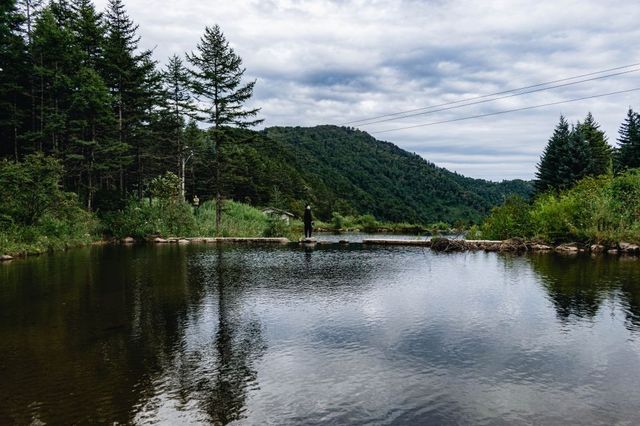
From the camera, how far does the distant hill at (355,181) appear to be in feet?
246

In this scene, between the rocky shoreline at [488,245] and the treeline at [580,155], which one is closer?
the rocky shoreline at [488,245]

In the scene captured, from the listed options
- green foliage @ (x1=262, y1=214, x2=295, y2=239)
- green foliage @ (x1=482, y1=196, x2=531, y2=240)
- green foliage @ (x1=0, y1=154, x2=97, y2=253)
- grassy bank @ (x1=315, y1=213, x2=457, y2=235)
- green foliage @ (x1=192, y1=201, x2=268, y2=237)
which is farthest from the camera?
grassy bank @ (x1=315, y1=213, x2=457, y2=235)

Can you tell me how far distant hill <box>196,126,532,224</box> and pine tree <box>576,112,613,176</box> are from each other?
45.3ft

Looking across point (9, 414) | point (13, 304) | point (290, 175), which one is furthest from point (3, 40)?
point (290, 175)

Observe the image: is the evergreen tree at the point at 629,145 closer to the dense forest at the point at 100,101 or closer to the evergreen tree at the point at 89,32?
the dense forest at the point at 100,101

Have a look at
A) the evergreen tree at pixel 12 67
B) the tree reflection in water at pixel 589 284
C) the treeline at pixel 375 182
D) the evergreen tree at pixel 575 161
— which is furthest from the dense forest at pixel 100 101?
the treeline at pixel 375 182

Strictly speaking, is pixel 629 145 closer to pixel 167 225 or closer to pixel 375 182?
pixel 167 225

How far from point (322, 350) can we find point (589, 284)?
9024 millimetres

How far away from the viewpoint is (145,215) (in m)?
32.4

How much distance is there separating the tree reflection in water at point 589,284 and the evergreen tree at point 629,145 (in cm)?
3586

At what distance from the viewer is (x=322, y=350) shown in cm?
692

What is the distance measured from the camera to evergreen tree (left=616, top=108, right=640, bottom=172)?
154 feet

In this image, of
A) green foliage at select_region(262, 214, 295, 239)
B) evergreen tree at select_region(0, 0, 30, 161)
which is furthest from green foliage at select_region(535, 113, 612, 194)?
evergreen tree at select_region(0, 0, 30, 161)

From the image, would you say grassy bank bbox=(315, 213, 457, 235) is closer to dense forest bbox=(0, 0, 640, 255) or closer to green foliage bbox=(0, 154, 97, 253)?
dense forest bbox=(0, 0, 640, 255)
